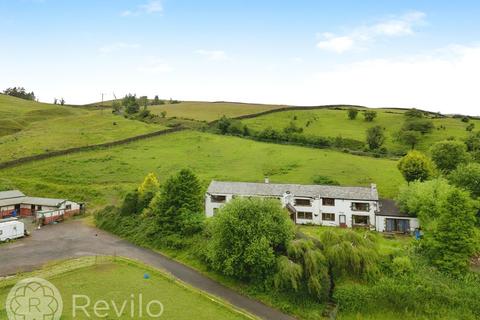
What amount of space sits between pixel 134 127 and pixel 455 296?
86918 millimetres

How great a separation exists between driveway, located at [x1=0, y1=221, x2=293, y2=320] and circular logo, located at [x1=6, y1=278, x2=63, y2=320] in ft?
19.3

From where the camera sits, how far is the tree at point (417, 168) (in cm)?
5672

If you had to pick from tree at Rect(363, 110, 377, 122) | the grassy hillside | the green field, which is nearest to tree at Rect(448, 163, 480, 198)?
the green field

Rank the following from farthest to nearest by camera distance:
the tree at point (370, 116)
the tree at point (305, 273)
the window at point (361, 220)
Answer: the tree at point (370, 116) < the window at point (361, 220) < the tree at point (305, 273)

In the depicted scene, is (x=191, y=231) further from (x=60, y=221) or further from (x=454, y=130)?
(x=454, y=130)

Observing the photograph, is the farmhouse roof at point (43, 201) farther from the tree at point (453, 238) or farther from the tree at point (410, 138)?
the tree at point (410, 138)

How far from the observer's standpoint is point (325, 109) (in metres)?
127

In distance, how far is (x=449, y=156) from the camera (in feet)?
204

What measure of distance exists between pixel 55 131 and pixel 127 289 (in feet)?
270

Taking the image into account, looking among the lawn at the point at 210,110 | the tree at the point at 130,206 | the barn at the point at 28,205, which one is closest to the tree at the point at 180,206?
the tree at the point at 130,206

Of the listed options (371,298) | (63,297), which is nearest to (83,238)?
(63,297)

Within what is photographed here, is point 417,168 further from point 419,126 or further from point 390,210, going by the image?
point 419,126

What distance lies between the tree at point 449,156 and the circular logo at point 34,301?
195 ft

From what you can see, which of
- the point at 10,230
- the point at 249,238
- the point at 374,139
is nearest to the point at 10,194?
the point at 10,230
